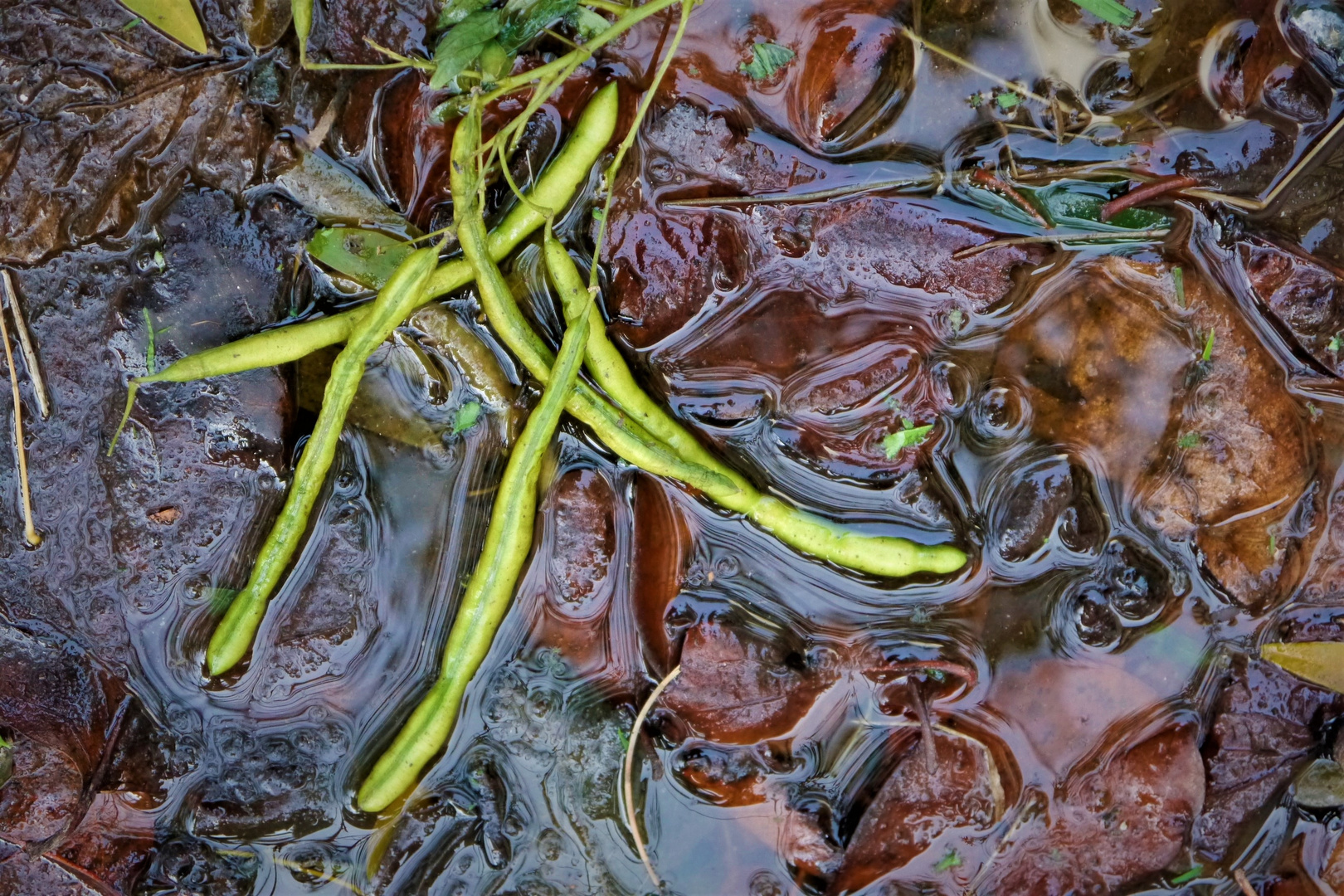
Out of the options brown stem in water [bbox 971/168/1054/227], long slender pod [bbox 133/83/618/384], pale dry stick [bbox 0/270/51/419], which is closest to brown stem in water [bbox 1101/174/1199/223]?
brown stem in water [bbox 971/168/1054/227]

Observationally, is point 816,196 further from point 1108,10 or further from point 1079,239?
point 1108,10

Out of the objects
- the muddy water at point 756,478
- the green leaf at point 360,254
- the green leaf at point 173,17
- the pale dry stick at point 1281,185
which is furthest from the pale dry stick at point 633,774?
the green leaf at point 173,17

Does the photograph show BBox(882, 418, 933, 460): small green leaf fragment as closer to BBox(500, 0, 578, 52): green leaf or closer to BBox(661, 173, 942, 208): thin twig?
BBox(661, 173, 942, 208): thin twig

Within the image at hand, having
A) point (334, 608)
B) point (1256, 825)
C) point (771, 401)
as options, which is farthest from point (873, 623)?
point (334, 608)

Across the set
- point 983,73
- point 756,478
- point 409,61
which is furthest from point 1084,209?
point 409,61

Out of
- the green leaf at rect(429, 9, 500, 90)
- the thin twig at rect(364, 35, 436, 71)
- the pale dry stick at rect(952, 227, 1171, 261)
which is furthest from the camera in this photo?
the pale dry stick at rect(952, 227, 1171, 261)

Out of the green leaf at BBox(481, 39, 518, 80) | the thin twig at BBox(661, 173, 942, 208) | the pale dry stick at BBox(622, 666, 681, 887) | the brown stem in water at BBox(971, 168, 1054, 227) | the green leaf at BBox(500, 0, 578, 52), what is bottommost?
the pale dry stick at BBox(622, 666, 681, 887)

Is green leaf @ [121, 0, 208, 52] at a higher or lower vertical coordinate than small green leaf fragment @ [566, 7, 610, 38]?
lower
